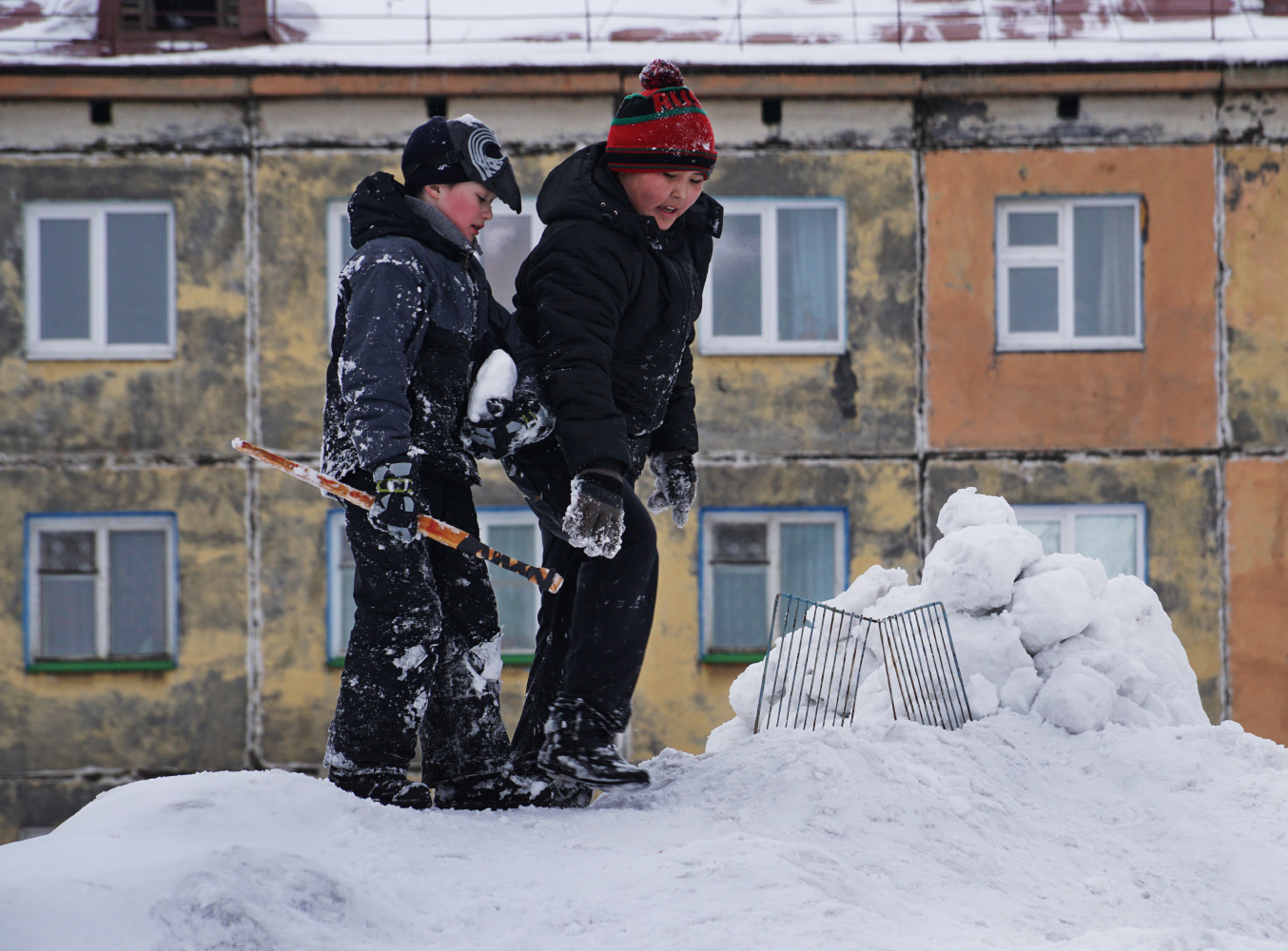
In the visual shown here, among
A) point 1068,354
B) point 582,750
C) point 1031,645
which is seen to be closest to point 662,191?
point 582,750

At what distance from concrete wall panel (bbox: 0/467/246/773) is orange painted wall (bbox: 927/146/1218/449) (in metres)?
5.93

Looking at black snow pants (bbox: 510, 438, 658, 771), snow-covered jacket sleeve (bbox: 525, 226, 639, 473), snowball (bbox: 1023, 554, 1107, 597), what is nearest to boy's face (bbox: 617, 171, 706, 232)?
snow-covered jacket sleeve (bbox: 525, 226, 639, 473)

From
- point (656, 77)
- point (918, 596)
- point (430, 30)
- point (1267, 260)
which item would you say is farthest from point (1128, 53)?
point (656, 77)

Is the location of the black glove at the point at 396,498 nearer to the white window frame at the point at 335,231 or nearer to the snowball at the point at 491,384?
the snowball at the point at 491,384

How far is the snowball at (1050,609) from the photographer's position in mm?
4871

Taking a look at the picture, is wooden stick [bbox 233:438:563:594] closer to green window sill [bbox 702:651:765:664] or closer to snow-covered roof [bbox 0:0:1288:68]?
green window sill [bbox 702:651:765:664]

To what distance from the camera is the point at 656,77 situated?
3.80m

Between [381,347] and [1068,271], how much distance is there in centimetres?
840

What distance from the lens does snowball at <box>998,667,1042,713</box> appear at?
4.70 meters

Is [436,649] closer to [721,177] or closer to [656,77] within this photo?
[656,77]

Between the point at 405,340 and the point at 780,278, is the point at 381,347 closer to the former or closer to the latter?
the point at 405,340

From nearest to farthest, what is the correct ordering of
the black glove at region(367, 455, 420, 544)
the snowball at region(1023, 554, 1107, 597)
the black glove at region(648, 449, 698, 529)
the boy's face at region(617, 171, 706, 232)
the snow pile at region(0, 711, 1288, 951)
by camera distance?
the snow pile at region(0, 711, 1288, 951)
the black glove at region(367, 455, 420, 544)
the boy's face at region(617, 171, 706, 232)
the black glove at region(648, 449, 698, 529)
the snowball at region(1023, 554, 1107, 597)

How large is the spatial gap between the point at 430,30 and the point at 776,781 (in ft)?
28.4

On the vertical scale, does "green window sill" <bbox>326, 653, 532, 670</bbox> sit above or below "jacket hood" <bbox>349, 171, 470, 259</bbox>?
below
